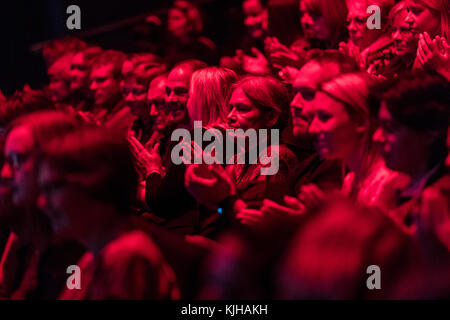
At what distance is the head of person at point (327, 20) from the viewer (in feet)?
12.8

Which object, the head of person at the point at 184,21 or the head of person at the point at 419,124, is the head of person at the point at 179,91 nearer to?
the head of person at the point at 419,124

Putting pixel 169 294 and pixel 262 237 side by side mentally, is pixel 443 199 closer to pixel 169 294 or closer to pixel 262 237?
pixel 262 237

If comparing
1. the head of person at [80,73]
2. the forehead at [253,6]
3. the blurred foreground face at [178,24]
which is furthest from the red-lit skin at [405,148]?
the blurred foreground face at [178,24]

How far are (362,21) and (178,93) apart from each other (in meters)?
1.09

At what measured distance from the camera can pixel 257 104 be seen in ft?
9.29

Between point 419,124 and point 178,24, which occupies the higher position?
point 178,24

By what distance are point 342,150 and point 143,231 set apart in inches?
34.2

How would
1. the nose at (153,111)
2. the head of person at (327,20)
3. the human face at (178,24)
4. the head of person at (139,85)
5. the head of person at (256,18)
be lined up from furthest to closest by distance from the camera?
the human face at (178,24)
the head of person at (256,18)
the head of person at (139,85)
the head of person at (327,20)
the nose at (153,111)

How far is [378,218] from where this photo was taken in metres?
1.51

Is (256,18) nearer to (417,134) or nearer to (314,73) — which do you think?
(314,73)

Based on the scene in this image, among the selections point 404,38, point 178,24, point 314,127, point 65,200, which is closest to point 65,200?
point 65,200

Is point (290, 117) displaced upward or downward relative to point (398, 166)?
upward

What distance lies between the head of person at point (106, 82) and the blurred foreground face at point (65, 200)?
2.69 m
